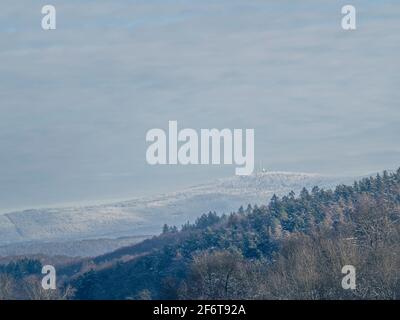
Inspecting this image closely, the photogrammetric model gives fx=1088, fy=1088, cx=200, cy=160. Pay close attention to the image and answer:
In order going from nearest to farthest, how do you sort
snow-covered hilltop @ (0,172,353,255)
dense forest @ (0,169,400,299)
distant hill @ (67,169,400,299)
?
distant hill @ (67,169,400,299) → dense forest @ (0,169,400,299) → snow-covered hilltop @ (0,172,353,255)

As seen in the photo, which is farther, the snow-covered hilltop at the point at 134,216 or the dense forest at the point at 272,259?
the snow-covered hilltop at the point at 134,216

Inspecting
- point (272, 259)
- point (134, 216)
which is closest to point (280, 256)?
point (272, 259)

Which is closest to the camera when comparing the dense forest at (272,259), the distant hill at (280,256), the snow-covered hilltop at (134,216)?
the distant hill at (280,256)

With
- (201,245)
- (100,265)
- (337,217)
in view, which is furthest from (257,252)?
(100,265)

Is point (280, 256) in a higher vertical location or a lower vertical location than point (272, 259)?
higher

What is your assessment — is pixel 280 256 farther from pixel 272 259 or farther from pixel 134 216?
pixel 134 216

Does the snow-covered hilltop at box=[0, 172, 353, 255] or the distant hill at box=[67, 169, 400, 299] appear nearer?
the distant hill at box=[67, 169, 400, 299]

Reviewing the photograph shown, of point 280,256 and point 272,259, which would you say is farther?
point 272,259
